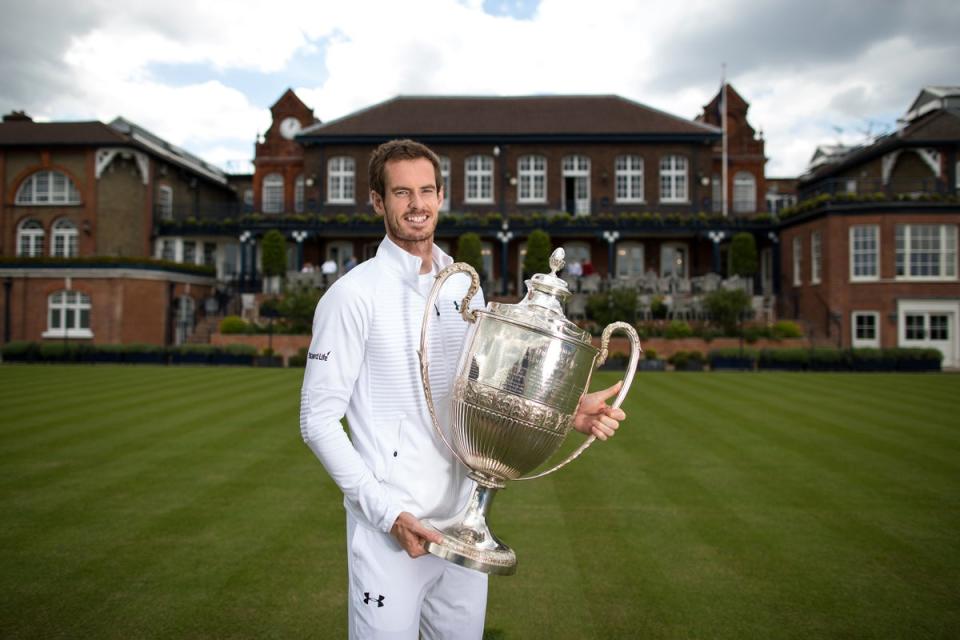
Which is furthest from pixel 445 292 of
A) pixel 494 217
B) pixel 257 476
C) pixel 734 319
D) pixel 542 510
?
pixel 494 217

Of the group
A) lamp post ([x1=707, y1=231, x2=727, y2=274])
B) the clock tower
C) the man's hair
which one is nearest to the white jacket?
the man's hair

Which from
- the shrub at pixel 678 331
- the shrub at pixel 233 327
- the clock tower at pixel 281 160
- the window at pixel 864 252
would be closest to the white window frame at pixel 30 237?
the clock tower at pixel 281 160

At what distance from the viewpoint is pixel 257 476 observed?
6.71m

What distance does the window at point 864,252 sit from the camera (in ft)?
80.9

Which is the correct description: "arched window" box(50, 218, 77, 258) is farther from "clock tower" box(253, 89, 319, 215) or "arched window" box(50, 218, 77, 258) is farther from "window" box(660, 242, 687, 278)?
"window" box(660, 242, 687, 278)

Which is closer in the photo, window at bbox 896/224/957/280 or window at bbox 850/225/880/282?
window at bbox 896/224/957/280

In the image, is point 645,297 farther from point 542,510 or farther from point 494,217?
point 542,510

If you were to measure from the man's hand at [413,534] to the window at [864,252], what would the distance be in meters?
26.8

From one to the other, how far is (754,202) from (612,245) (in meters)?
10.4

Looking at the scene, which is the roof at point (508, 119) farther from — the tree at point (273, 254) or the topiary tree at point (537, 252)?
the topiary tree at point (537, 252)

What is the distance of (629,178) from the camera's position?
3244 cm

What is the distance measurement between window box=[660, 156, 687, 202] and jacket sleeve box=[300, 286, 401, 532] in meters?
32.1

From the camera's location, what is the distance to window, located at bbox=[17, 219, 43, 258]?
31.9 metres

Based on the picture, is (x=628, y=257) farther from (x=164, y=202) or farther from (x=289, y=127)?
(x=164, y=202)
